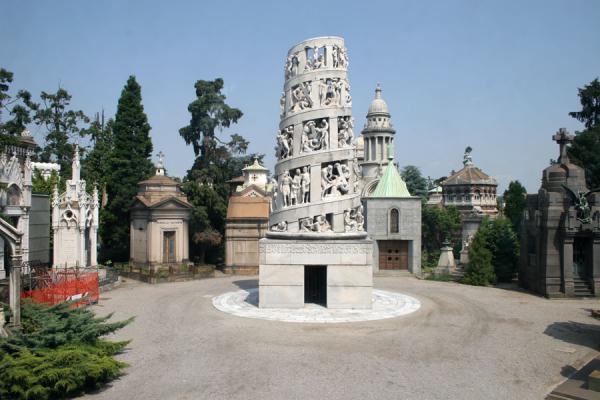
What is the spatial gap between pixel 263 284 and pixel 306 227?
A: 9.57 feet

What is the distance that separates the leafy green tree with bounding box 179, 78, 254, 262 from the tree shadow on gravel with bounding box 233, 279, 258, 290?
→ 716 cm

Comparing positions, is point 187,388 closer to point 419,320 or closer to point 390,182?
point 419,320

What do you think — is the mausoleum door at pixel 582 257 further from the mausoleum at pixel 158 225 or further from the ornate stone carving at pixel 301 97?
the mausoleum at pixel 158 225

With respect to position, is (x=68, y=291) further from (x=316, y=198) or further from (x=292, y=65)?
(x=292, y=65)

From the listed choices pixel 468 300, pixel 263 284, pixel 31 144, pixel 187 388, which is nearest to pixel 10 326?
pixel 187 388

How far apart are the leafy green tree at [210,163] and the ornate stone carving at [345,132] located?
16.8 meters

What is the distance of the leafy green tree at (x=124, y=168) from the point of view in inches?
1406

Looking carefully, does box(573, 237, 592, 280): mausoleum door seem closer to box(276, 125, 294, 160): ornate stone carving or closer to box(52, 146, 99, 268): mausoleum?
box(276, 125, 294, 160): ornate stone carving

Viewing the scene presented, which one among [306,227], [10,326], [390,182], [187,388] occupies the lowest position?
[187,388]

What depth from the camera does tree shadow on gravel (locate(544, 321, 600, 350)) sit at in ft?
50.7

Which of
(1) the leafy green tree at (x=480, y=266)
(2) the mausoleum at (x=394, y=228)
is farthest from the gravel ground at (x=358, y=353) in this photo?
(2) the mausoleum at (x=394, y=228)

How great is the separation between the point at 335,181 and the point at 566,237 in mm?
12084

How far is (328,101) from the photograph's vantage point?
20.8m

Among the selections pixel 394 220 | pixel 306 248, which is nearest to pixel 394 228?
pixel 394 220
